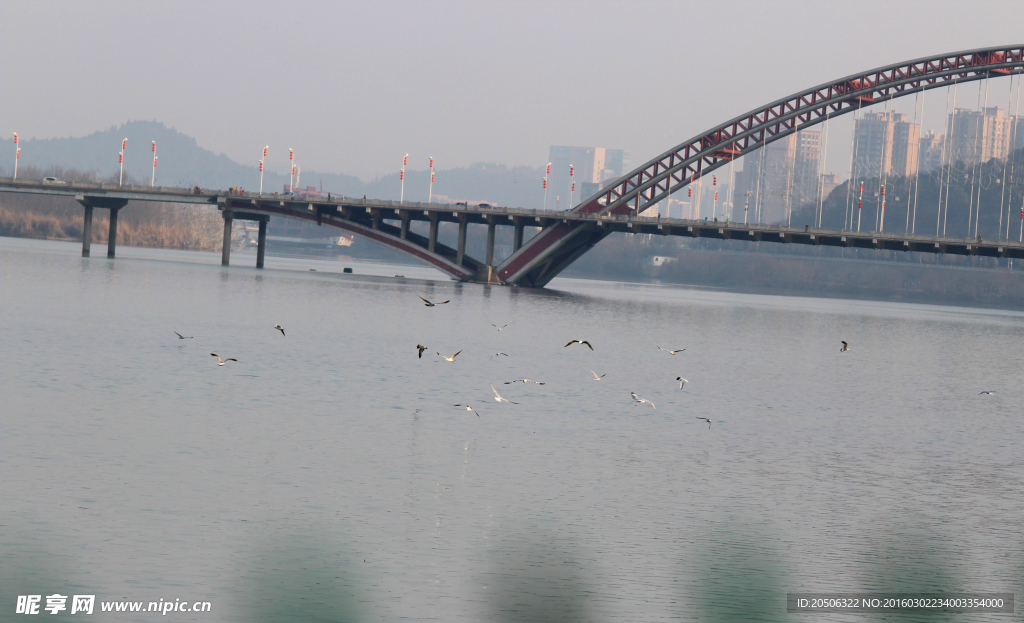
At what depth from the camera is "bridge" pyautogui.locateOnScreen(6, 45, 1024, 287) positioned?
115925 mm

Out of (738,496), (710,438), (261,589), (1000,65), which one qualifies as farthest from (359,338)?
(1000,65)

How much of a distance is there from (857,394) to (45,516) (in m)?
32.4

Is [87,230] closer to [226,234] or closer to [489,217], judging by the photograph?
[226,234]

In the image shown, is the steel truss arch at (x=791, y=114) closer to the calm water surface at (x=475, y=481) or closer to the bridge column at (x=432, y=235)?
the bridge column at (x=432, y=235)

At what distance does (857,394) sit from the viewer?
43000mm

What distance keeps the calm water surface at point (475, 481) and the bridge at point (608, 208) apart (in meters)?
69.4

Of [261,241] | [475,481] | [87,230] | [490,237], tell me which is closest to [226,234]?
[261,241]

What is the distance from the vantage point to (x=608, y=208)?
126 metres

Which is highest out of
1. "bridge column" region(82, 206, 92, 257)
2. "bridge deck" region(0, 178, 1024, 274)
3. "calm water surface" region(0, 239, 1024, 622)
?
"bridge deck" region(0, 178, 1024, 274)

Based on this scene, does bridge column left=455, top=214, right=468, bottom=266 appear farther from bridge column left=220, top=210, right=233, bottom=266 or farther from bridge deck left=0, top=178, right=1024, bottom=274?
bridge column left=220, top=210, right=233, bottom=266

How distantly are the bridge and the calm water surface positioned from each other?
69.4 meters

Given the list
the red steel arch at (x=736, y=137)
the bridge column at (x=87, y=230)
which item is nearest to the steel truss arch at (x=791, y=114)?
the red steel arch at (x=736, y=137)

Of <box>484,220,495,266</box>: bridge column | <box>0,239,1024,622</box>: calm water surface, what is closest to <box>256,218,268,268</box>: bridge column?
<box>484,220,495,266</box>: bridge column

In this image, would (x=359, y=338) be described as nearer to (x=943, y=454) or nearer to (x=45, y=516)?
(x=943, y=454)
